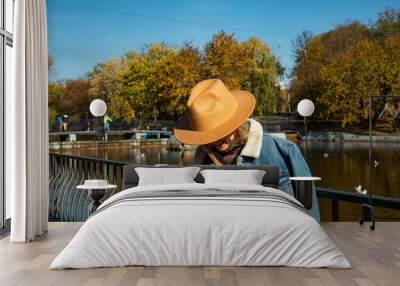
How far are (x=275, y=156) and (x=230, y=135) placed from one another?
0.58 meters

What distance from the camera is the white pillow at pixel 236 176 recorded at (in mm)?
5617

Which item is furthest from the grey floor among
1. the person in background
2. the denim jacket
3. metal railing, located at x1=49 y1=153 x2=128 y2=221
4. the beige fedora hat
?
the person in background

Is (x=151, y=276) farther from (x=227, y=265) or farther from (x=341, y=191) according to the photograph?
(x=341, y=191)

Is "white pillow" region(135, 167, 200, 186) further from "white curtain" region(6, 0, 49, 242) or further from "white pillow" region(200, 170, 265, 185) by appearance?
"white curtain" region(6, 0, 49, 242)

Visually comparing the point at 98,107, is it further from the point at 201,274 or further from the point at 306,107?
the point at 201,274

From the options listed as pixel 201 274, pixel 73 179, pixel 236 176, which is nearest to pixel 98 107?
pixel 73 179

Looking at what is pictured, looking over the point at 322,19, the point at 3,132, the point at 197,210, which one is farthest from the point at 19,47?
the point at 322,19

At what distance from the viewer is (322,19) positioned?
6629mm

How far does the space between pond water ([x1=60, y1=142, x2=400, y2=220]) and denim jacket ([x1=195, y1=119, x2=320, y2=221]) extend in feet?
0.41

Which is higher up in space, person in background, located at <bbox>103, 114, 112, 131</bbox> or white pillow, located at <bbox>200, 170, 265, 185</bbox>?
person in background, located at <bbox>103, 114, 112, 131</bbox>

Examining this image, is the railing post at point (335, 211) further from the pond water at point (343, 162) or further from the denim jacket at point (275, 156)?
the denim jacket at point (275, 156)

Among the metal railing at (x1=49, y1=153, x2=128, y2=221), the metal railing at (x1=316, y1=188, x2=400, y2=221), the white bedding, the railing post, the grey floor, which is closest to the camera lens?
the grey floor

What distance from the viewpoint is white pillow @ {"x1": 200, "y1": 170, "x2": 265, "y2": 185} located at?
562cm

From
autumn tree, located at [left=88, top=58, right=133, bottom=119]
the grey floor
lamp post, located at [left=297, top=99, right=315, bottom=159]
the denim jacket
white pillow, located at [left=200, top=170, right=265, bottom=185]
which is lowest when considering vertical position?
the grey floor
